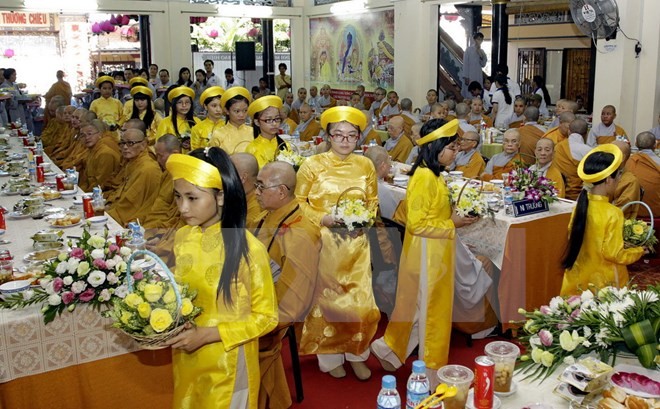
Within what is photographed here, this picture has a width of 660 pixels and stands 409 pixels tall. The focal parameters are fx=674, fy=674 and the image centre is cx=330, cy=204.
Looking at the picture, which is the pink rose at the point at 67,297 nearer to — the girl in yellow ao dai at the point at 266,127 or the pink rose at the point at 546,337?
the pink rose at the point at 546,337

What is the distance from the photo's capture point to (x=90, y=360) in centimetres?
335

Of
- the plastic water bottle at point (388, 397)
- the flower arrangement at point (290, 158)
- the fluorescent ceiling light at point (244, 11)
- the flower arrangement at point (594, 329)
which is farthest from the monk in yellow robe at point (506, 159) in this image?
the fluorescent ceiling light at point (244, 11)

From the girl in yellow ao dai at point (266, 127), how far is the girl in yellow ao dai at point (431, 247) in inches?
75.8

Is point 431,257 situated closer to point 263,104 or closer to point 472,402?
point 472,402

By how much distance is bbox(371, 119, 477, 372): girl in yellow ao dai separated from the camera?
3.94 m

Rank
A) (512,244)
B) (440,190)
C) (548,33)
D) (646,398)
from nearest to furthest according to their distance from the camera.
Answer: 1. (646,398)
2. (440,190)
3. (512,244)
4. (548,33)

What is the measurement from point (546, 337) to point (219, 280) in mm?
1268

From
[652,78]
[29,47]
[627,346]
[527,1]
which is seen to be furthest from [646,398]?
[29,47]

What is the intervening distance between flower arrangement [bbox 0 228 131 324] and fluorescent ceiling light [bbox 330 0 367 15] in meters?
12.3

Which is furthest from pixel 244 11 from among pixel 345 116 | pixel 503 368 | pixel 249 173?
pixel 503 368

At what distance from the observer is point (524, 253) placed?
499 centimetres

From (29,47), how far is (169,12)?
557 centimetres

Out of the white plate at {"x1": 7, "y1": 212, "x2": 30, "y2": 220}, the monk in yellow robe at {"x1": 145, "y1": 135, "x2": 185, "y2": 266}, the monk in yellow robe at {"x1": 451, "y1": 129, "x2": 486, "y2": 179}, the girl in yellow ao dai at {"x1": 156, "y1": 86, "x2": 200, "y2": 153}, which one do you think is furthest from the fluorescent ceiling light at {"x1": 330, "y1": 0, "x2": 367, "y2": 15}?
the white plate at {"x1": 7, "y1": 212, "x2": 30, "y2": 220}

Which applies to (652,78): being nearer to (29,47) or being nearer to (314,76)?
(314,76)
